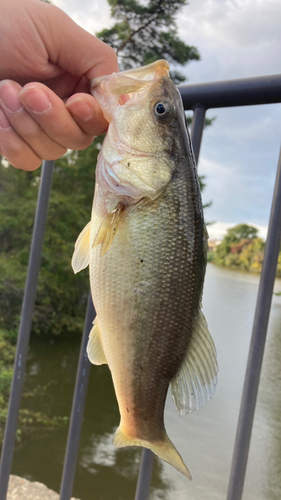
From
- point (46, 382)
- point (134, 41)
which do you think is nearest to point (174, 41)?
point (134, 41)

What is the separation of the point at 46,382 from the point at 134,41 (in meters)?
9.54

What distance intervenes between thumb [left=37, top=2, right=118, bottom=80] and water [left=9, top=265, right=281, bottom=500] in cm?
416

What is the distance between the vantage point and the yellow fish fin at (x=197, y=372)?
727mm

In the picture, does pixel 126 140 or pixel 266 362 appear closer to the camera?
pixel 126 140

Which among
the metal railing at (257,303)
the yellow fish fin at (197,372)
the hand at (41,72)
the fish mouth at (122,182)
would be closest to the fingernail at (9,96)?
the hand at (41,72)

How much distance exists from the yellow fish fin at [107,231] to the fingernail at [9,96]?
330 mm

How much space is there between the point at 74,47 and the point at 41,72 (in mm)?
133

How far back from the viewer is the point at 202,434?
21.1 feet

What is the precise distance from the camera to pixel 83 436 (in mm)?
7156

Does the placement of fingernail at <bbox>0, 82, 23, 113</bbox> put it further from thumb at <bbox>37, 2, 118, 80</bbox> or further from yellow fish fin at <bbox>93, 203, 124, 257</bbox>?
yellow fish fin at <bbox>93, 203, 124, 257</bbox>

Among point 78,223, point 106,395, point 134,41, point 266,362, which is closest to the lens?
point 266,362

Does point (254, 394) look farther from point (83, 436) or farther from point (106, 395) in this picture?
point (106, 395)

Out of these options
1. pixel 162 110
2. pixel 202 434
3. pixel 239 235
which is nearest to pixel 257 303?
pixel 162 110

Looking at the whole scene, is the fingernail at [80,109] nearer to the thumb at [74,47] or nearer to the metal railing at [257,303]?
the thumb at [74,47]
